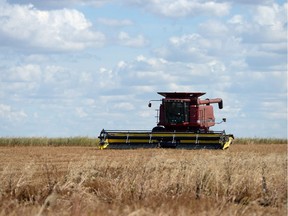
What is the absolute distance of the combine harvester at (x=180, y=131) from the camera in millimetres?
37594

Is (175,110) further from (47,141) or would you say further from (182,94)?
(47,141)

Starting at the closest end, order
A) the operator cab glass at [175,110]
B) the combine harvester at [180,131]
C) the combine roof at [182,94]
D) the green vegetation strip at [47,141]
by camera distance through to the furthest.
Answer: the combine harvester at [180,131]
the operator cab glass at [175,110]
the combine roof at [182,94]
the green vegetation strip at [47,141]

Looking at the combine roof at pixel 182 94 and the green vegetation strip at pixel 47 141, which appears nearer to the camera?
the combine roof at pixel 182 94

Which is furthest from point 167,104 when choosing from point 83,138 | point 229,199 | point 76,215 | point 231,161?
point 76,215

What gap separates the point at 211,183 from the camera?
1581 centimetres

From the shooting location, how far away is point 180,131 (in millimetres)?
42375

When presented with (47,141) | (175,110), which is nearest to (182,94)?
(175,110)

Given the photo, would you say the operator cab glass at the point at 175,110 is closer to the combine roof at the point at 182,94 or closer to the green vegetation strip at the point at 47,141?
the combine roof at the point at 182,94

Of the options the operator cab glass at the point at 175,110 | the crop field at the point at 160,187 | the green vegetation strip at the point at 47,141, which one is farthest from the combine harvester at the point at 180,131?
the crop field at the point at 160,187

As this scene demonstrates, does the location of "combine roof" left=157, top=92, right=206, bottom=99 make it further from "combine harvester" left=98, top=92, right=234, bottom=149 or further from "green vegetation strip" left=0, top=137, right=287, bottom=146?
"green vegetation strip" left=0, top=137, right=287, bottom=146

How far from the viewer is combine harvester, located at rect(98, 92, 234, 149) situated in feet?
123

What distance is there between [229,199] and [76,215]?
3.97 m

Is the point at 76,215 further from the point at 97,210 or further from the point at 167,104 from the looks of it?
the point at 167,104

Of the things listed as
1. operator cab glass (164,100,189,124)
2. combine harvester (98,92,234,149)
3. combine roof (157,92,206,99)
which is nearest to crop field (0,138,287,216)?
combine harvester (98,92,234,149)
